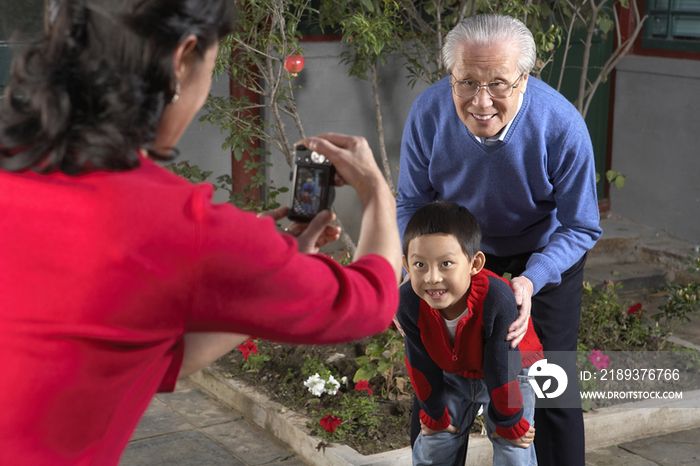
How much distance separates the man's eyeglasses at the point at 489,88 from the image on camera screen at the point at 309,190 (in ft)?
4.37

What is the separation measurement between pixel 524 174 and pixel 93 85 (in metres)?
1.97

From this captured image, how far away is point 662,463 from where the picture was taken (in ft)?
12.3

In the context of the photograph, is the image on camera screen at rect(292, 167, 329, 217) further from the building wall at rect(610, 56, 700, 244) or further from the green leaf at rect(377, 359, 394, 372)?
the building wall at rect(610, 56, 700, 244)

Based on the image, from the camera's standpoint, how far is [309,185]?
5.06 feet

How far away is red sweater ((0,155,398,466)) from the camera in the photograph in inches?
40.4

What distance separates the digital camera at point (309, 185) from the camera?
152cm

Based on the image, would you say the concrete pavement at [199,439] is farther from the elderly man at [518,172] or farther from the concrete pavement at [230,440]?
the elderly man at [518,172]

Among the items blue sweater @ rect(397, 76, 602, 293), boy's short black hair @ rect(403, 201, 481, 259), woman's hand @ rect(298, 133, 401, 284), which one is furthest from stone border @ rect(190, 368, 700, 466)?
woman's hand @ rect(298, 133, 401, 284)

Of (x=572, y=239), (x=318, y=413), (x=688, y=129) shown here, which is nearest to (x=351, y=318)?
(x=572, y=239)

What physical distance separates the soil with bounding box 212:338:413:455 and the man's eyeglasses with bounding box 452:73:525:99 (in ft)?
5.69

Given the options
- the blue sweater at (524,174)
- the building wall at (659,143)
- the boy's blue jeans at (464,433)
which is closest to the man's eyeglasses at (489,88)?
the blue sweater at (524,174)

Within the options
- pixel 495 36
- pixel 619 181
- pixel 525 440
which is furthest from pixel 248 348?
pixel 619 181

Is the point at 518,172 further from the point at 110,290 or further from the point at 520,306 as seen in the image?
the point at 110,290

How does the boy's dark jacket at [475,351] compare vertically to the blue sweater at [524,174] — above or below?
below
